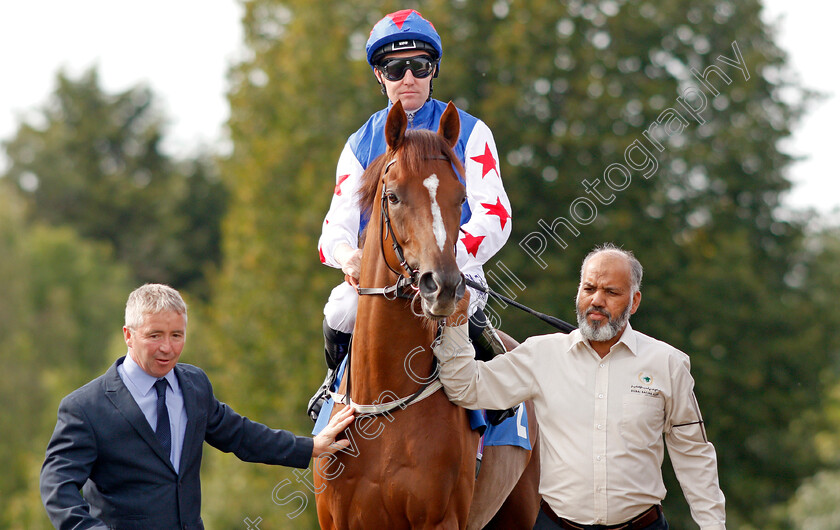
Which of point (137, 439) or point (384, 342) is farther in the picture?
point (384, 342)

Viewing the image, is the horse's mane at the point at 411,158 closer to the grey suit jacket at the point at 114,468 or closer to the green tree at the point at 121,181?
the grey suit jacket at the point at 114,468

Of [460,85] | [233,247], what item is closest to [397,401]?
[460,85]

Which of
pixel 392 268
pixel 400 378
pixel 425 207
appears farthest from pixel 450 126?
pixel 400 378

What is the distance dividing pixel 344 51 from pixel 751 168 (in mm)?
8495

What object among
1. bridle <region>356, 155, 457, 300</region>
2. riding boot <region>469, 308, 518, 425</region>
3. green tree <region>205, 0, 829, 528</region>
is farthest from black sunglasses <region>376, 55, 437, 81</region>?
green tree <region>205, 0, 829, 528</region>

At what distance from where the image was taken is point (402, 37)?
5160 mm

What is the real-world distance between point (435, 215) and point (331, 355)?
1367mm

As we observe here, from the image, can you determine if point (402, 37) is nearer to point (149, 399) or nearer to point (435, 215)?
point (435, 215)

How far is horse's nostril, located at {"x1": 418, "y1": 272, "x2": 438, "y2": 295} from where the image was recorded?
3.84 metres

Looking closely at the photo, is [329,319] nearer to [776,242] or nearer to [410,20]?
[410,20]

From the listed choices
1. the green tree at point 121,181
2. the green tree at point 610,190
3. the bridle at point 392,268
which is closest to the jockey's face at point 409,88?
the bridle at point 392,268

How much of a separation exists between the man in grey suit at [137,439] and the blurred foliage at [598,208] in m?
9.73

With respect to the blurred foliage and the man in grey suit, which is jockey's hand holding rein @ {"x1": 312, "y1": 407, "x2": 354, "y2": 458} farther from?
the blurred foliage

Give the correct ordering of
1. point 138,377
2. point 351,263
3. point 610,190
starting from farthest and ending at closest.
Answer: point 610,190, point 351,263, point 138,377
